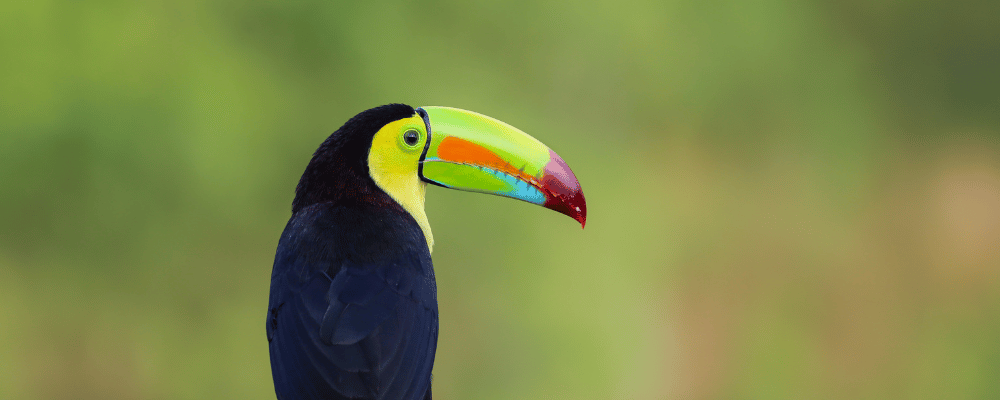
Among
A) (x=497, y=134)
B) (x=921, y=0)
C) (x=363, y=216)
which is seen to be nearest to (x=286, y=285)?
(x=363, y=216)

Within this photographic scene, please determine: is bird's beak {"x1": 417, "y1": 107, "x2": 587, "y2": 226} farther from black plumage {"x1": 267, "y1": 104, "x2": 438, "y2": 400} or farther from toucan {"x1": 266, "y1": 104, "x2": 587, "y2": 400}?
black plumage {"x1": 267, "y1": 104, "x2": 438, "y2": 400}

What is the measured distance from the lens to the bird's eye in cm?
214

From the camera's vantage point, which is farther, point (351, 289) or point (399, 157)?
point (399, 157)

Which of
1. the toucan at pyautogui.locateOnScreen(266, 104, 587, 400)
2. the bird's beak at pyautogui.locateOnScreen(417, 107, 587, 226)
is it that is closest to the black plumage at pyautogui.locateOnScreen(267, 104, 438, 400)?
the toucan at pyautogui.locateOnScreen(266, 104, 587, 400)

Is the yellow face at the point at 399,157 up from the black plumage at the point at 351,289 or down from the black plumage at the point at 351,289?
up

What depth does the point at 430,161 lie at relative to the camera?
217 cm

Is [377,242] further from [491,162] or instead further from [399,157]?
[491,162]

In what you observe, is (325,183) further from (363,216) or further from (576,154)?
(576,154)

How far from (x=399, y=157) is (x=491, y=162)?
0.25m

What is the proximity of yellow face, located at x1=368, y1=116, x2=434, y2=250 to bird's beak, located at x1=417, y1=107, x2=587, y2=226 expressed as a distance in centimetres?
3

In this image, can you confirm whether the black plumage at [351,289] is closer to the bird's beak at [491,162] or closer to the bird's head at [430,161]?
the bird's head at [430,161]

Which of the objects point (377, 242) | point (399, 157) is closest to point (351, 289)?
point (377, 242)

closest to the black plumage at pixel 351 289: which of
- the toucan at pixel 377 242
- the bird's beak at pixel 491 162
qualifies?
the toucan at pixel 377 242

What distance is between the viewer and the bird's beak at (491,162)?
84.8 inches
